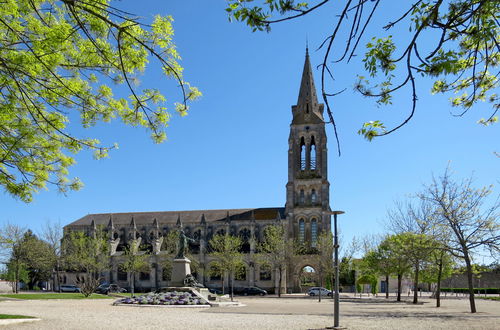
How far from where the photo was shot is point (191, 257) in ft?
205

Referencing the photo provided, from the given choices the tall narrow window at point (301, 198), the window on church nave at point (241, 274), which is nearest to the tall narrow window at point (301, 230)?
the tall narrow window at point (301, 198)

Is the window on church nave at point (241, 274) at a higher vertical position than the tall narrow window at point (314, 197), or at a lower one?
lower

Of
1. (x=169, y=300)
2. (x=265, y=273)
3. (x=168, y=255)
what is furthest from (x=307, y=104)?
(x=169, y=300)

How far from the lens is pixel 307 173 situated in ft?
211

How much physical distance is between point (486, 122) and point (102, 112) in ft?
22.9

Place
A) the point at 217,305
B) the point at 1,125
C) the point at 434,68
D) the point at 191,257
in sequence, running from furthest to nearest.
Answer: the point at 191,257, the point at 217,305, the point at 1,125, the point at 434,68

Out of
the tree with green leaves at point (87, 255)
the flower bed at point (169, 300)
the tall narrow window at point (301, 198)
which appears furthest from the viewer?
the tall narrow window at point (301, 198)

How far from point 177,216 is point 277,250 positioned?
2370 cm

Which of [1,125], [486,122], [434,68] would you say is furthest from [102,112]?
[486,122]

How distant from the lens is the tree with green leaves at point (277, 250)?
2178 inches

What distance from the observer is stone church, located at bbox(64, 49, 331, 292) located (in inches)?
2409

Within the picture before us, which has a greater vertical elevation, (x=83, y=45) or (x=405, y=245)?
(x=83, y=45)

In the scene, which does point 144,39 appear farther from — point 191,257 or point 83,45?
point 191,257

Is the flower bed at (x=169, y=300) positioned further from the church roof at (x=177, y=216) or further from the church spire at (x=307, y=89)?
the church spire at (x=307, y=89)
